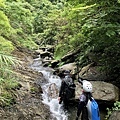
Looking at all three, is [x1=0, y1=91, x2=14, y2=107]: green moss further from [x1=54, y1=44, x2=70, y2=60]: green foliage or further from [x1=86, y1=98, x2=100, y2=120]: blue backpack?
[x1=54, y1=44, x2=70, y2=60]: green foliage

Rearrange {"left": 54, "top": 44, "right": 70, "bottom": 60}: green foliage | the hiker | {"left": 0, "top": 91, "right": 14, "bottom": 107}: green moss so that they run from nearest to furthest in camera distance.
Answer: {"left": 0, "top": 91, "right": 14, "bottom": 107}: green moss
the hiker
{"left": 54, "top": 44, "right": 70, "bottom": 60}: green foliage

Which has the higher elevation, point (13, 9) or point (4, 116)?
point (13, 9)

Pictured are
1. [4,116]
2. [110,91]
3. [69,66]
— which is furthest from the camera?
[69,66]

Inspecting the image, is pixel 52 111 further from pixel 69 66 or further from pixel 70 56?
pixel 70 56

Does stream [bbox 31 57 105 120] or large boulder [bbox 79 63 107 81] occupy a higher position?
large boulder [bbox 79 63 107 81]

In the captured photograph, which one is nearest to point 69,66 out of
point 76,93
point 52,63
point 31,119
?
point 52,63

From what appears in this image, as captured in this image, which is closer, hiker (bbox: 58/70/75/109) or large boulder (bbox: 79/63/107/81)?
hiker (bbox: 58/70/75/109)

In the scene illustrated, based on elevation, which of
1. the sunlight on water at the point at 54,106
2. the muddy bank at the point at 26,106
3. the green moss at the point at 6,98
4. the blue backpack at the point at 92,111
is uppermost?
the blue backpack at the point at 92,111

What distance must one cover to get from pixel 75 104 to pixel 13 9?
9734 mm

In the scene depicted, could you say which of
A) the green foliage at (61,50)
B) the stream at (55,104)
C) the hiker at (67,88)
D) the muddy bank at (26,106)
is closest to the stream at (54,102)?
the stream at (55,104)

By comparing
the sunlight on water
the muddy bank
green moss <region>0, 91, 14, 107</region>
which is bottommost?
the sunlight on water

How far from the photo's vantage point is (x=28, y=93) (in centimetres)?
828

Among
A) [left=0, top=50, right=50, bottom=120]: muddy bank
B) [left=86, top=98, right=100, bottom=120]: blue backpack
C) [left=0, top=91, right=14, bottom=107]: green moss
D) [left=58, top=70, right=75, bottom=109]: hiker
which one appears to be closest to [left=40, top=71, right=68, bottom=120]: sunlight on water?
[left=0, top=50, right=50, bottom=120]: muddy bank

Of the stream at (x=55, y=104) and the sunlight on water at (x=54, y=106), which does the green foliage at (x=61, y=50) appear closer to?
the stream at (x=55, y=104)
